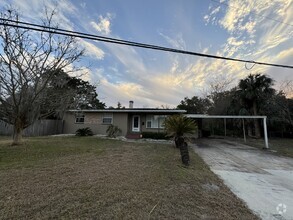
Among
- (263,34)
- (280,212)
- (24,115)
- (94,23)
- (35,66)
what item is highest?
(94,23)

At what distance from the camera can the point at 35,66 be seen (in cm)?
1045

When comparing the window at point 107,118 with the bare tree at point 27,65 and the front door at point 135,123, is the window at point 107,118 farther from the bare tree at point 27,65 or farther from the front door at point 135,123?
the bare tree at point 27,65

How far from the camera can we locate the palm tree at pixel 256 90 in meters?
21.2

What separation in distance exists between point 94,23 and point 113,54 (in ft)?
13.4

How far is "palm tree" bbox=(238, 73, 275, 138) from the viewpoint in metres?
21.2

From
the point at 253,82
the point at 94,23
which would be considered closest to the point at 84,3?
the point at 94,23

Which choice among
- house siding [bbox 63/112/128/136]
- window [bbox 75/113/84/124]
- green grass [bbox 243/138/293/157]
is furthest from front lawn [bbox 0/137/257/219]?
window [bbox 75/113/84/124]

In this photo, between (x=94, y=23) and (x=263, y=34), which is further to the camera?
(x=94, y=23)

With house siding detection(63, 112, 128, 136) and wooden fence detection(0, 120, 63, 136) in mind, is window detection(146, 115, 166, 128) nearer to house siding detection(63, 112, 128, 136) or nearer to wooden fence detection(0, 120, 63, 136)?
house siding detection(63, 112, 128, 136)

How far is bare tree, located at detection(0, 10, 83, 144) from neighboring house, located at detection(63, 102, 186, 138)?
7882 mm

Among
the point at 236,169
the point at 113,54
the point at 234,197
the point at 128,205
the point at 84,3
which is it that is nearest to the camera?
the point at 128,205

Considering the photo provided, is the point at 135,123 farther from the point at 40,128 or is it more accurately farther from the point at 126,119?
the point at 40,128

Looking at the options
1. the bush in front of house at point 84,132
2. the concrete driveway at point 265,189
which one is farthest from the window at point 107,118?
the concrete driveway at point 265,189

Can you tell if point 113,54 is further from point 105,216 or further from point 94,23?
point 105,216
